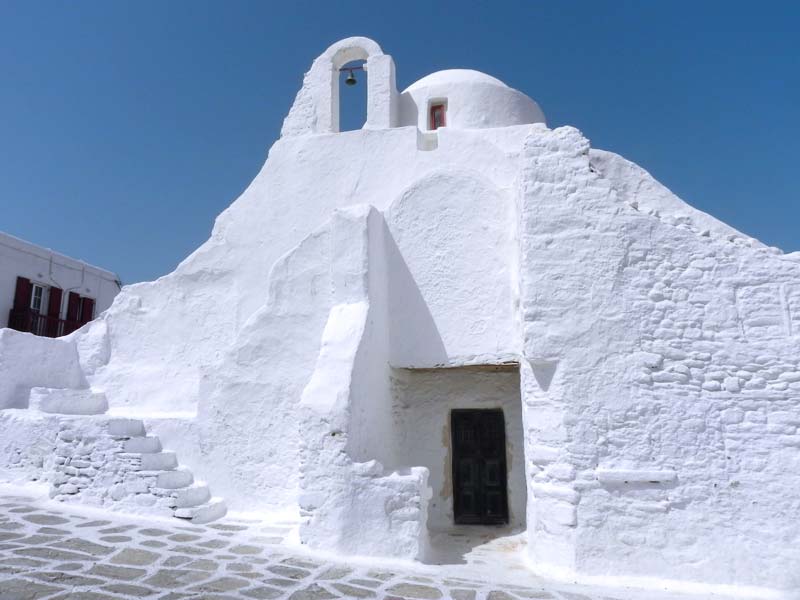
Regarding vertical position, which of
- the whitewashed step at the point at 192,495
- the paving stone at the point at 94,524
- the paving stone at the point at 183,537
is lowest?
the paving stone at the point at 183,537

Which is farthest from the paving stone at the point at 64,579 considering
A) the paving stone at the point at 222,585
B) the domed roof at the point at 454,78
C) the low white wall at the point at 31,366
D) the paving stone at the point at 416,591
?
the domed roof at the point at 454,78

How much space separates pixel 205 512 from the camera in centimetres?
702

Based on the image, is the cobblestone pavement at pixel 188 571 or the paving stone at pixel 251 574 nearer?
the cobblestone pavement at pixel 188 571

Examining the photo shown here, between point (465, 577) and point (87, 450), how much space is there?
4939 mm

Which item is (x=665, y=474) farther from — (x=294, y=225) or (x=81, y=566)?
(x=294, y=225)

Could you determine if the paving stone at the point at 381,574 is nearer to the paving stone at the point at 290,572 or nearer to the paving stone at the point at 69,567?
the paving stone at the point at 290,572

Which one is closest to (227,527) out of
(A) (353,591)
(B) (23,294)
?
(A) (353,591)

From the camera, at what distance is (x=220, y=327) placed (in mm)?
9781

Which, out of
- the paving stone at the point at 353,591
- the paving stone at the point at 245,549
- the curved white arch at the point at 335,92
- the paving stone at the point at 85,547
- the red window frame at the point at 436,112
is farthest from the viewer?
the red window frame at the point at 436,112

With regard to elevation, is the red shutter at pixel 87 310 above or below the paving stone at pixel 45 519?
above

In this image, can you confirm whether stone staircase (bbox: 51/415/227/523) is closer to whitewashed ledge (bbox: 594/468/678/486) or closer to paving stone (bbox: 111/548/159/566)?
paving stone (bbox: 111/548/159/566)

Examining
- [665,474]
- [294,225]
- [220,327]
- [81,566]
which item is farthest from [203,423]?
[665,474]

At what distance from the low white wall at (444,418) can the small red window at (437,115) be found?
18.5ft

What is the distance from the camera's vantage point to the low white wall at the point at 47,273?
49.1 feet
